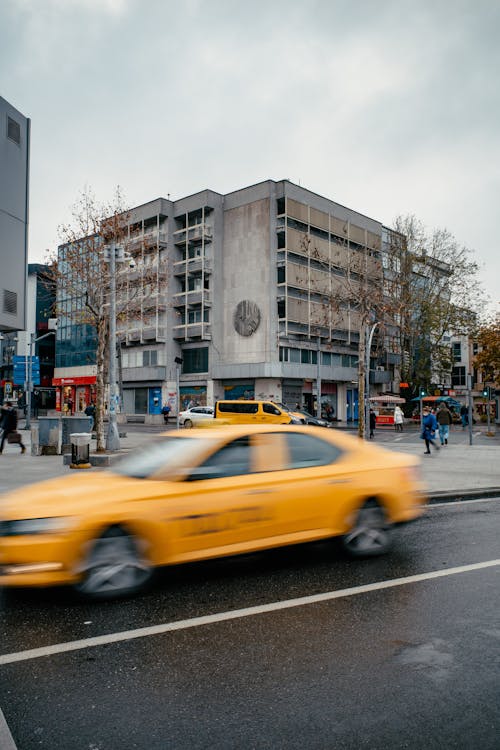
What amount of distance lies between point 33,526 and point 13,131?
524 inches

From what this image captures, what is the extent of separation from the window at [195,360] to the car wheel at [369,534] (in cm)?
4515

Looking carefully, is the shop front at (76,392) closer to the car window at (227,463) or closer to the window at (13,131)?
the window at (13,131)

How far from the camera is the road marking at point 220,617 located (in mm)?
3775

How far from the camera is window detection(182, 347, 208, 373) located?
51.3 metres

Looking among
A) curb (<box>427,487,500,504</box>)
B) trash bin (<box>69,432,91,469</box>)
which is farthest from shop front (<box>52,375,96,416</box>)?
curb (<box>427,487,500,504</box>)

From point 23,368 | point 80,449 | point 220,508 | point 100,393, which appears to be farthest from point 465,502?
point 23,368

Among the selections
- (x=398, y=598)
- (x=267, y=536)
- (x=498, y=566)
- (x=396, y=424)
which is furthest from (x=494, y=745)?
(x=396, y=424)

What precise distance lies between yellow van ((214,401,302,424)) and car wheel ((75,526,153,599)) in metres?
25.1

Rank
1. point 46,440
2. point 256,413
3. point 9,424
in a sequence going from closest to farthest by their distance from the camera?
point 46,440
point 9,424
point 256,413

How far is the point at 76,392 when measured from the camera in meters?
63.5

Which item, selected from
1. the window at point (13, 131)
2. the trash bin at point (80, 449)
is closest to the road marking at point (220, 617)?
the trash bin at point (80, 449)

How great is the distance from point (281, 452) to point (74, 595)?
2.28 m

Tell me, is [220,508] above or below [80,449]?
above

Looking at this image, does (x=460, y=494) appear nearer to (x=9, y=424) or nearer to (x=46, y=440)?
(x=46, y=440)
